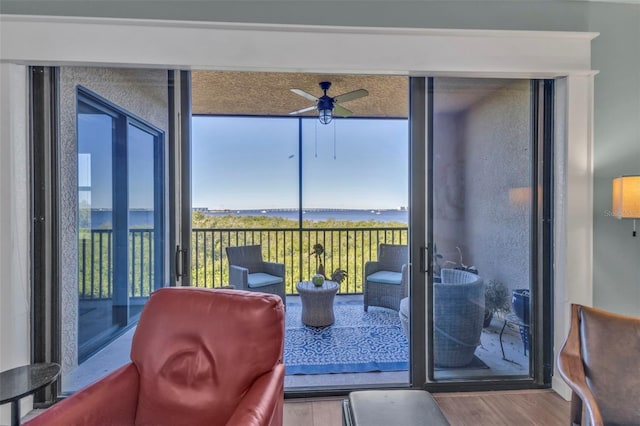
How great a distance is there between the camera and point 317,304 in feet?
11.3

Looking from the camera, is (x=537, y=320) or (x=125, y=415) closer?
(x=125, y=415)

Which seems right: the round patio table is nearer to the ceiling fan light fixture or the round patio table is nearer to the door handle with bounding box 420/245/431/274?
the door handle with bounding box 420/245/431/274

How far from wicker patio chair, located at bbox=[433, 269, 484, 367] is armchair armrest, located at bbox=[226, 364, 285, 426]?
1379 millimetres

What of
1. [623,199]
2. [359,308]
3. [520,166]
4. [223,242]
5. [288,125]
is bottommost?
[359,308]

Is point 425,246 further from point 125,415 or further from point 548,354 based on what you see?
point 125,415

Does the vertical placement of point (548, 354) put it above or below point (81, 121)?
below

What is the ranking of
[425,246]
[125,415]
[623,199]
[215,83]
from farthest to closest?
[215,83]
[425,246]
[623,199]
[125,415]

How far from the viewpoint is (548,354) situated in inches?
91.0

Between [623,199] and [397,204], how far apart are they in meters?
2.96

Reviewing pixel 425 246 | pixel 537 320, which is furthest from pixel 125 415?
pixel 537 320

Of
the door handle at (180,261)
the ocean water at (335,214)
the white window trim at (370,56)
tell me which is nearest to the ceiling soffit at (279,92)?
the white window trim at (370,56)

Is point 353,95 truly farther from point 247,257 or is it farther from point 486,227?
point 247,257

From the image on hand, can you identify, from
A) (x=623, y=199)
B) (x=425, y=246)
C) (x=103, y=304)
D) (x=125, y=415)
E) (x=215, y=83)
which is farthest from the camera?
(x=215, y=83)

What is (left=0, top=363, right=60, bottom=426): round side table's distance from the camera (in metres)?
1.33
